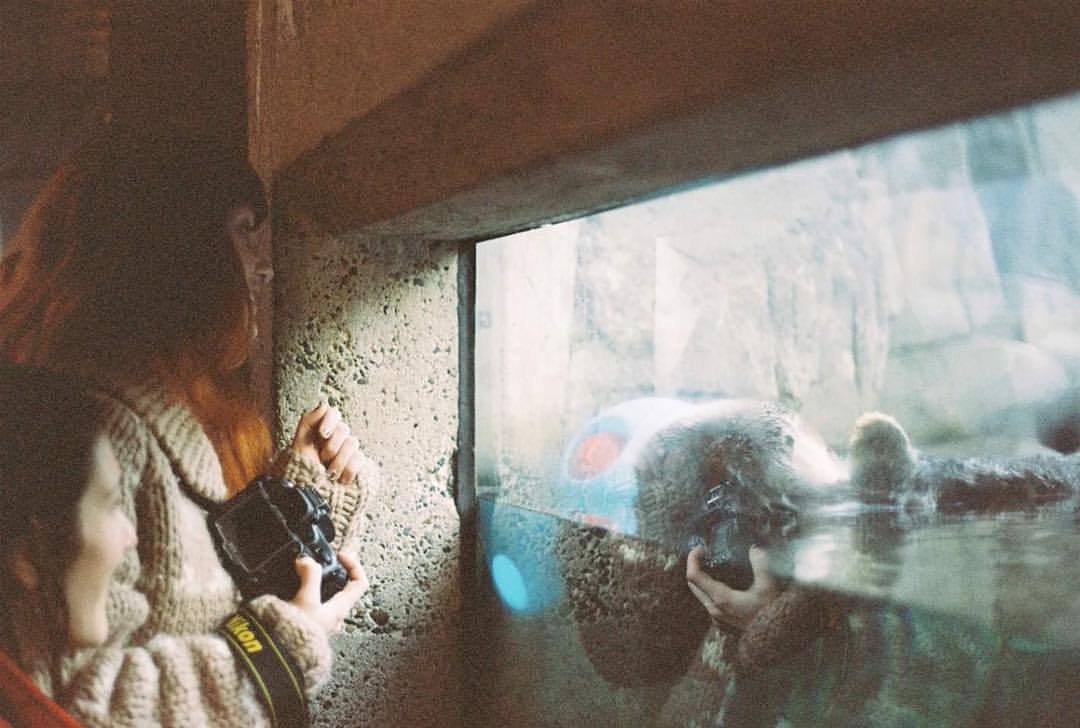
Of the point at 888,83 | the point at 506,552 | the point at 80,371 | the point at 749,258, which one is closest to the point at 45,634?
the point at 80,371

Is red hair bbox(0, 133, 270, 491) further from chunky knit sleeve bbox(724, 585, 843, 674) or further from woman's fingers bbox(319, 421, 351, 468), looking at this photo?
chunky knit sleeve bbox(724, 585, 843, 674)

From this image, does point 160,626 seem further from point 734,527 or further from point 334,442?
point 734,527

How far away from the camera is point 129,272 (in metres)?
1.42

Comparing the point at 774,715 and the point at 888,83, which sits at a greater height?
the point at 888,83

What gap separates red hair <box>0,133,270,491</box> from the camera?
1394 mm

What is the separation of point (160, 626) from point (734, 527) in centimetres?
90

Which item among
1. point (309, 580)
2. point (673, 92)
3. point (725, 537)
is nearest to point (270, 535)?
point (309, 580)

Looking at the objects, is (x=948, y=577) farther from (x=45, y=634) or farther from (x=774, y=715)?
(x=45, y=634)

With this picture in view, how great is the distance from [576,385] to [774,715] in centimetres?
70

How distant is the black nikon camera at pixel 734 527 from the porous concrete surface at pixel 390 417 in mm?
644

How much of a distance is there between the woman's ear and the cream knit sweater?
0.31 feet

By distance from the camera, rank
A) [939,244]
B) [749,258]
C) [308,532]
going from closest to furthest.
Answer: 1. [939,244]
2. [749,258]
3. [308,532]

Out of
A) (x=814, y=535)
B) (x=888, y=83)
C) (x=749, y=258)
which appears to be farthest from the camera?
(x=749, y=258)

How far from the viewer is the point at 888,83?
842 mm
